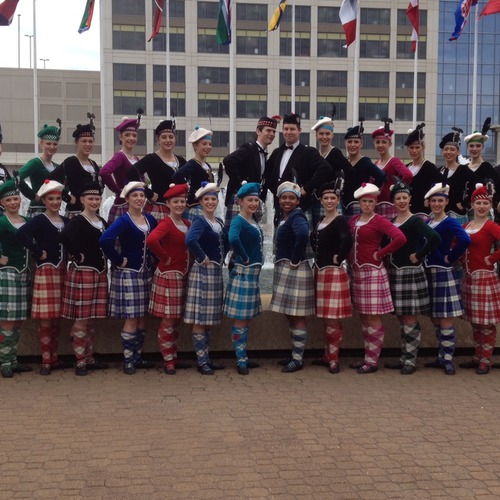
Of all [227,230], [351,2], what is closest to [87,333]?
[227,230]

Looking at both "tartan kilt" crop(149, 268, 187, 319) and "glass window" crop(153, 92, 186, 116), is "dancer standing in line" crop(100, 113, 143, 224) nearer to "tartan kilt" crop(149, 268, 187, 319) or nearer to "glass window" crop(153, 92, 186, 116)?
"tartan kilt" crop(149, 268, 187, 319)

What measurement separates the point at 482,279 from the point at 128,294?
142 inches

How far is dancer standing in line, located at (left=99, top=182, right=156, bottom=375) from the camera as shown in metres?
6.36

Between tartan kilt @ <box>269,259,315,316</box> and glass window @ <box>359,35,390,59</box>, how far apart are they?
167 ft

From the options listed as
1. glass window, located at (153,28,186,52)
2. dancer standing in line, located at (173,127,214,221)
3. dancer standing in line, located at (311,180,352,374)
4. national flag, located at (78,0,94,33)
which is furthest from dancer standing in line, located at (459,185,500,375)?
glass window, located at (153,28,186,52)

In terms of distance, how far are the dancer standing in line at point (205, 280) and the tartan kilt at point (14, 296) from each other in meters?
1.61

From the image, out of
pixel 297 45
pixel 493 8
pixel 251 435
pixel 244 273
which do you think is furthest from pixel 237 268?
pixel 297 45

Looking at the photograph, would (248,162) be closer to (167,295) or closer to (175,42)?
(167,295)

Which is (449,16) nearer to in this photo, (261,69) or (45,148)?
(261,69)

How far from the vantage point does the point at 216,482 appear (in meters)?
4.11

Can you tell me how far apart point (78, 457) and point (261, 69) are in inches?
1987

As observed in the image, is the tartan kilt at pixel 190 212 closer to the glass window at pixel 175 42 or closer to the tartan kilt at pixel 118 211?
the tartan kilt at pixel 118 211

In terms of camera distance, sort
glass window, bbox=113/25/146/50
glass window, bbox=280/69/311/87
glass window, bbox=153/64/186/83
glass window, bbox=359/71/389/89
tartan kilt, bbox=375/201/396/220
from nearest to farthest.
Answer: tartan kilt, bbox=375/201/396/220, glass window, bbox=113/25/146/50, glass window, bbox=153/64/186/83, glass window, bbox=280/69/311/87, glass window, bbox=359/71/389/89

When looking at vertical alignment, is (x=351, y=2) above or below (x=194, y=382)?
above
